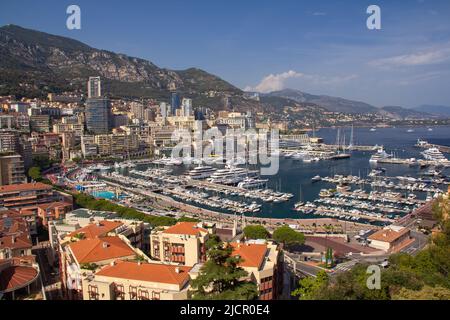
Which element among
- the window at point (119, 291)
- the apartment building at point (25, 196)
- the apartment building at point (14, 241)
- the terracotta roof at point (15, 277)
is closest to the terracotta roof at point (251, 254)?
the window at point (119, 291)

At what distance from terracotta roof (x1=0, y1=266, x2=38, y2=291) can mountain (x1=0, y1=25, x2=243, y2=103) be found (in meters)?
46.3

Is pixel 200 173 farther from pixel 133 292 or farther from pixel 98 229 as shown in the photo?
pixel 133 292

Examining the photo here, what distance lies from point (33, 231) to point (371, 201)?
49.4 ft

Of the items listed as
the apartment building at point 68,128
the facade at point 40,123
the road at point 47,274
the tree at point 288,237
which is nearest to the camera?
the road at point 47,274

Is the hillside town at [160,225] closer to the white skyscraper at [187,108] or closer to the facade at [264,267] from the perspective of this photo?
the facade at [264,267]

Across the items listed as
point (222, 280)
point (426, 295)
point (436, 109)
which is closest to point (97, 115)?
point (222, 280)

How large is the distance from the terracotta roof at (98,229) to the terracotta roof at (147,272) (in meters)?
2.49

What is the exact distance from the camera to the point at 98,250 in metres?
7.55

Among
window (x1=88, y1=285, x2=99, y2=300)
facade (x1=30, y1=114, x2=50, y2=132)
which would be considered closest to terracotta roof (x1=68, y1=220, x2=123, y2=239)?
window (x1=88, y1=285, x2=99, y2=300)

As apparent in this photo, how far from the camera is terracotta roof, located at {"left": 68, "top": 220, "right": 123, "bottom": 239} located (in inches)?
355

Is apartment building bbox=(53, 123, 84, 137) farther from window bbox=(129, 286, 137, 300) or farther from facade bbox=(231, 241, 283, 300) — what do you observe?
window bbox=(129, 286, 137, 300)

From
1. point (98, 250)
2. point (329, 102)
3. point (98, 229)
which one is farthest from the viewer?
point (329, 102)

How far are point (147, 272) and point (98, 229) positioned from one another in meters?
3.64

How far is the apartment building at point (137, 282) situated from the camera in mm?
5801
